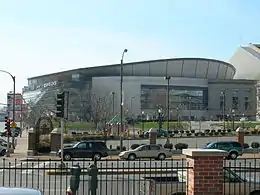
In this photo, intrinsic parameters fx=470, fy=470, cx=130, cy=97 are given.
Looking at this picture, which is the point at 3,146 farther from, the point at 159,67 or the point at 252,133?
the point at 159,67

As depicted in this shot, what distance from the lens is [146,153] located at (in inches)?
1487

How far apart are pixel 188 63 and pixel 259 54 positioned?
3679 centimetres

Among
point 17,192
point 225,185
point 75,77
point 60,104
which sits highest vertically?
point 75,77

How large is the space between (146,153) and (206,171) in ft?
90.8

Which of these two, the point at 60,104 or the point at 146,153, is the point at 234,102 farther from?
the point at 60,104

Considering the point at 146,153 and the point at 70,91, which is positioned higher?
the point at 70,91

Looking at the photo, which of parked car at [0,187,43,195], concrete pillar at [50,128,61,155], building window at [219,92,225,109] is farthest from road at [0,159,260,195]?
building window at [219,92,225,109]

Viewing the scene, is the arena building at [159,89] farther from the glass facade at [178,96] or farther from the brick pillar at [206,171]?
the brick pillar at [206,171]

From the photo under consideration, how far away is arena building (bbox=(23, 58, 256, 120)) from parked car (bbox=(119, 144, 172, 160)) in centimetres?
10788

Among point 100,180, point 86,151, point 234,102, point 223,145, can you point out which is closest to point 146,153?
point 86,151

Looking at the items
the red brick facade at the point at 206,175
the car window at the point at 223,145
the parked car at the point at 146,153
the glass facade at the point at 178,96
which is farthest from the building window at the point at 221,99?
→ the red brick facade at the point at 206,175

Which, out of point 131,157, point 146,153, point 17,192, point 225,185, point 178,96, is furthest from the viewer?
point 178,96

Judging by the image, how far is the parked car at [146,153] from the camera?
3712 cm

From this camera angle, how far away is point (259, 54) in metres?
189
